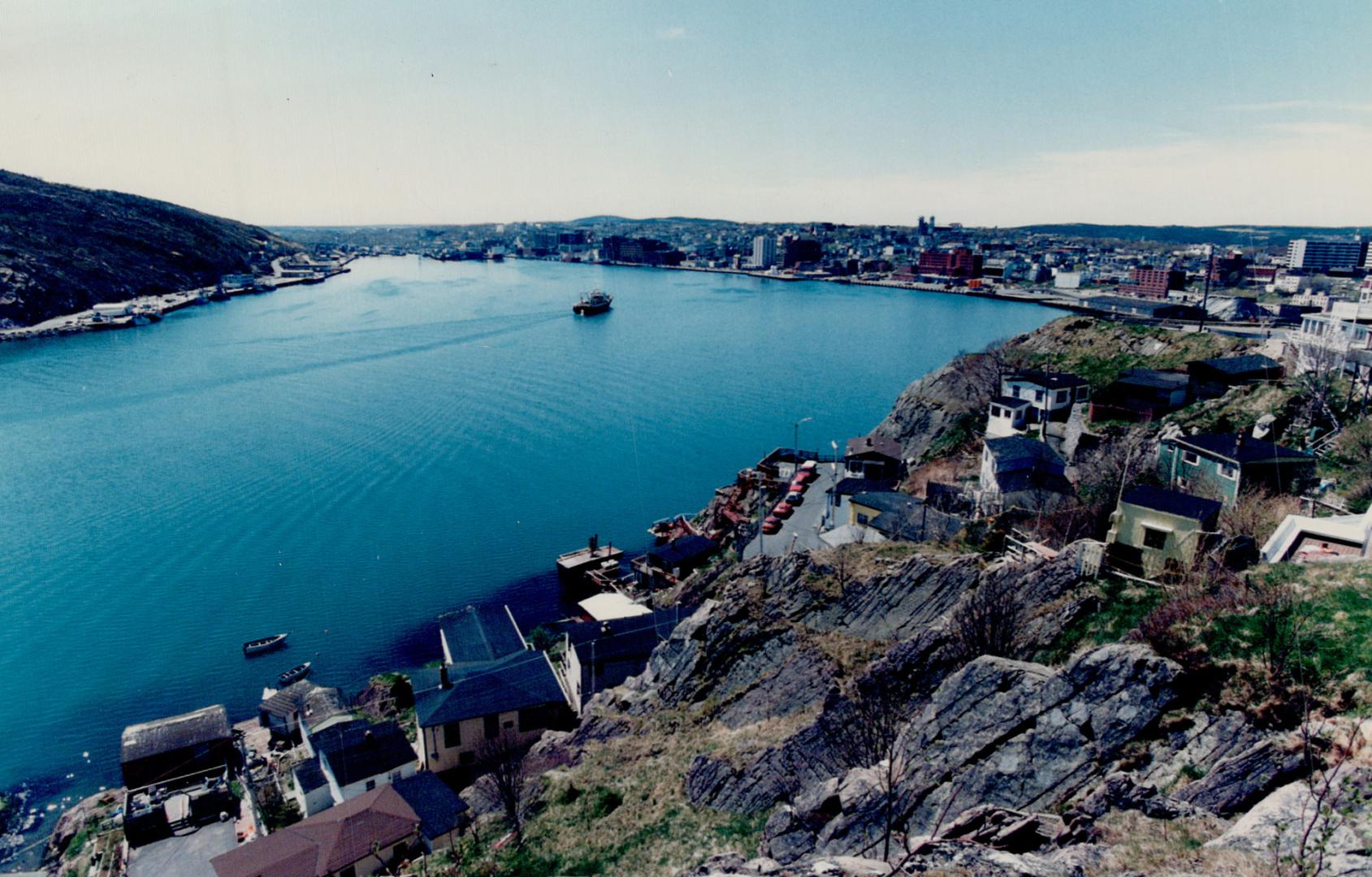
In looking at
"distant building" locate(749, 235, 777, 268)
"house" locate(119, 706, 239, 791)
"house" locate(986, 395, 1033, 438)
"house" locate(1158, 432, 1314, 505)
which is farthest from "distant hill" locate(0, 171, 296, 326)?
"house" locate(1158, 432, 1314, 505)

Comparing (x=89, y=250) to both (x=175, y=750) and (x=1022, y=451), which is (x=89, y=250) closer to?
(x=175, y=750)

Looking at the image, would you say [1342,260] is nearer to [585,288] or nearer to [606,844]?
[585,288]

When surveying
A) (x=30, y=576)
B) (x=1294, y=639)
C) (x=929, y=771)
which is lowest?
(x=30, y=576)

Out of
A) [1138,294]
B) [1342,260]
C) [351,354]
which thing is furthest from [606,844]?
[1342,260]

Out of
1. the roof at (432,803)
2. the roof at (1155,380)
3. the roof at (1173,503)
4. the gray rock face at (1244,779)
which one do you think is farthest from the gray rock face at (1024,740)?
the roof at (1155,380)

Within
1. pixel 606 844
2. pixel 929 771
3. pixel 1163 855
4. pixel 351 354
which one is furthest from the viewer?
pixel 351 354

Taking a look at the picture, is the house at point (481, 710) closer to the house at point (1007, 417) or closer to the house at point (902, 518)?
the house at point (902, 518)

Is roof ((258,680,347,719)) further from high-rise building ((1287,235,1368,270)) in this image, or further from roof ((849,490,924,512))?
high-rise building ((1287,235,1368,270))
